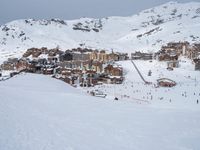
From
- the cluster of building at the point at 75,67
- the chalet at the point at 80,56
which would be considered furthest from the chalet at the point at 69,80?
the chalet at the point at 80,56

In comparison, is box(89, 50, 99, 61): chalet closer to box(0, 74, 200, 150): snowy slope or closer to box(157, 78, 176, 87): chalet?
box(157, 78, 176, 87): chalet

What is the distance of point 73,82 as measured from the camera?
65.1 metres

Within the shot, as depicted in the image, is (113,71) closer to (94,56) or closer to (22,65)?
(22,65)

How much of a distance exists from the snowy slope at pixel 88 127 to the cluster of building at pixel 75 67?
1654 inches

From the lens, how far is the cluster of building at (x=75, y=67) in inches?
2601

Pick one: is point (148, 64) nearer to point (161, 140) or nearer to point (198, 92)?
point (198, 92)

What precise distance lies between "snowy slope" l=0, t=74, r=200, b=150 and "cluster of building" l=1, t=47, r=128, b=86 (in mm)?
42003

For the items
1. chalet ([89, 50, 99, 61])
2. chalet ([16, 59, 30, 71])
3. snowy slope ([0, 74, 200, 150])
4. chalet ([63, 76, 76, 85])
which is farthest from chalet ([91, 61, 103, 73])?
snowy slope ([0, 74, 200, 150])

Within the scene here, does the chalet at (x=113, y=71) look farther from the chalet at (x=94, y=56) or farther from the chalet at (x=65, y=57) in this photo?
the chalet at (x=94, y=56)

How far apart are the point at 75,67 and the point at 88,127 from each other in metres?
72.2

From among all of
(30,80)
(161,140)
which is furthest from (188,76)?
(161,140)

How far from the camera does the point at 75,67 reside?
8731cm

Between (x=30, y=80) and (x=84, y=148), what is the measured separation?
23385mm

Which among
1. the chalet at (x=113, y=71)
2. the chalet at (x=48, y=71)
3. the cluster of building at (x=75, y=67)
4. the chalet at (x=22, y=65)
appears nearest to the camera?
the cluster of building at (x=75, y=67)
